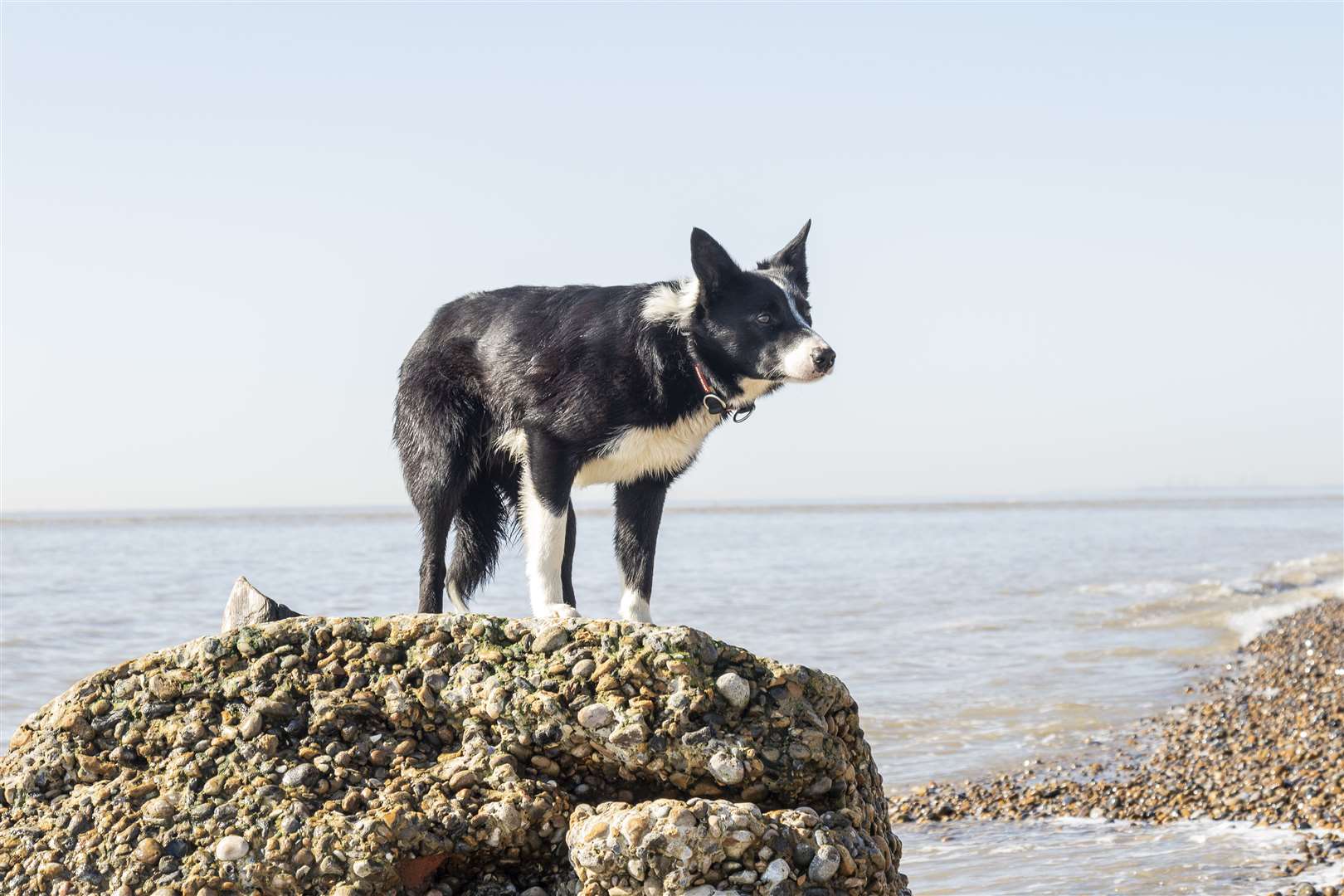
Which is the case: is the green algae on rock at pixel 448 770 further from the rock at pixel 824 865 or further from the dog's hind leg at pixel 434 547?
the dog's hind leg at pixel 434 547

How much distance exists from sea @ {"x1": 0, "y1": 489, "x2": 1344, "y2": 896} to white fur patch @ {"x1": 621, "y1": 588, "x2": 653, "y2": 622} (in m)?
2.01

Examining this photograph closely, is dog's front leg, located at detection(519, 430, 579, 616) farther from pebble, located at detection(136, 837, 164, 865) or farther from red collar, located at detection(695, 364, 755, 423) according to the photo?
pebble, located at detection(136, 837, 164, 865)

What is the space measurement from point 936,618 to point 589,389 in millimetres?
16566

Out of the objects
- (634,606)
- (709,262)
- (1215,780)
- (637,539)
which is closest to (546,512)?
(637,539)

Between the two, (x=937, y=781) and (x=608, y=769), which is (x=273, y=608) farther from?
(x=937, y=781)

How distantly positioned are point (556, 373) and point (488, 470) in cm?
83

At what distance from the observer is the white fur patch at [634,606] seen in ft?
21.0

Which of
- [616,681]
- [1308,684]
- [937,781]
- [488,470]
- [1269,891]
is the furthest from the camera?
[1308,684]

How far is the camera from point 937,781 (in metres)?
11.6

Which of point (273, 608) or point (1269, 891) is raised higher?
point (273, 608)

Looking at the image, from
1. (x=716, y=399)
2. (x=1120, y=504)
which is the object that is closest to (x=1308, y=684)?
(x=716, y=399)

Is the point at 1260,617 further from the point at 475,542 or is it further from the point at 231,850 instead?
the point at 231,850

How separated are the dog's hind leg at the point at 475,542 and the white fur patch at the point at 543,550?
633 mm

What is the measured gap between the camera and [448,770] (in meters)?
4.67
